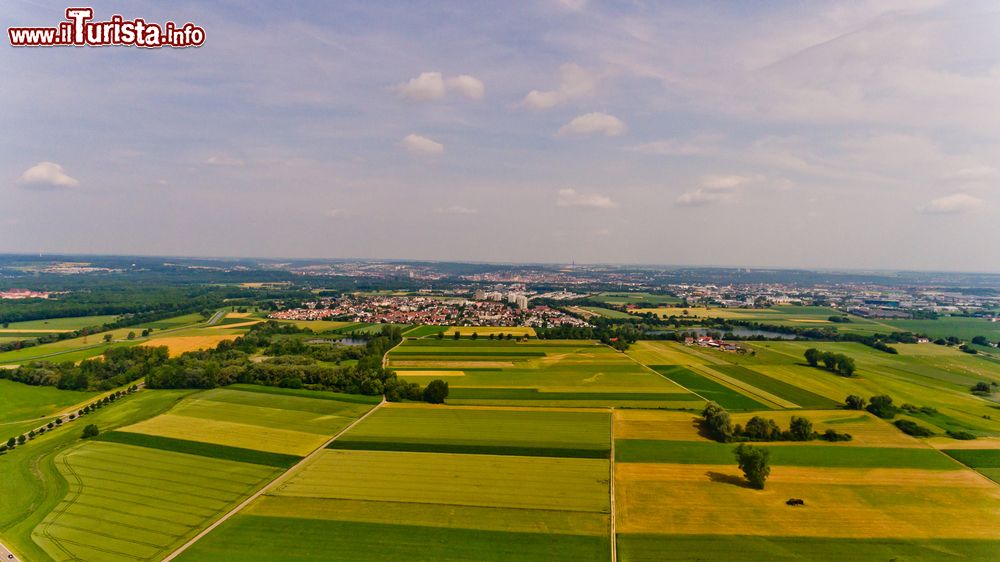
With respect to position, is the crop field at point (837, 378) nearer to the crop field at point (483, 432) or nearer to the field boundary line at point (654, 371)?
the field boundary line at point (654, 371)

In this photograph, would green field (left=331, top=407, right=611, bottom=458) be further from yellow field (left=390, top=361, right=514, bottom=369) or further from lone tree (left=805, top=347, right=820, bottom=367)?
lone tree (left=805, top=347, right=820, bottom=367)

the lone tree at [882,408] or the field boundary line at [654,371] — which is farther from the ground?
the lone tree at [882,408]

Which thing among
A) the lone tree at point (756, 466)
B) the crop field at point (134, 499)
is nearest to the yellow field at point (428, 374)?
the crop field at point (134, 499)

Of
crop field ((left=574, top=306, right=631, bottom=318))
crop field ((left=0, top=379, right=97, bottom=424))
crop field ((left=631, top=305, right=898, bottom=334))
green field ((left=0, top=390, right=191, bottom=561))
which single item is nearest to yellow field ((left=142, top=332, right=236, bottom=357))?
crop field ((left=0, top=379, right=97, bottom=424))

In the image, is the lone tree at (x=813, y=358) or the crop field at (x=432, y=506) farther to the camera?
the lone tree at (x=813, y=358)

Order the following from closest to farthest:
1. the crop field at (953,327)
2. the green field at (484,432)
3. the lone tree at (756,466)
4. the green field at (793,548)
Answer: the green field at (793,548)
the lone tree at (756,466)
the green field at (484,432)
the crop field at (953,327)

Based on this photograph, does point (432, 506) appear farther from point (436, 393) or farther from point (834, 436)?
point (834, 436)

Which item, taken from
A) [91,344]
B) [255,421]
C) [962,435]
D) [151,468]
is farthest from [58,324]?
[962,435]

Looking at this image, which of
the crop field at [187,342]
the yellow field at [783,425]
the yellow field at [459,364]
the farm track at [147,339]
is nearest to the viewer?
the yellow field at [783,425]
